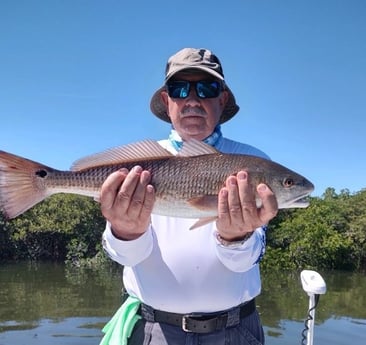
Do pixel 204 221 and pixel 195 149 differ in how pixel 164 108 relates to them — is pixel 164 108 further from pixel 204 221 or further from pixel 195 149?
pixel 204 221

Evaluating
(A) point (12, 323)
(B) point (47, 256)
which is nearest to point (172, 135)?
(A) point (12, 323)

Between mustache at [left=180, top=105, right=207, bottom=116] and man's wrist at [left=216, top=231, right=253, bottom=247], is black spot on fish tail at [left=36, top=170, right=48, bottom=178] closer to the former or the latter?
mustache at [left=180, top=105, right=207, bottom=116]

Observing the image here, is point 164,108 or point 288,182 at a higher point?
point 164,108

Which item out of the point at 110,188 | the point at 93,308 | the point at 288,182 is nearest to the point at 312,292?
the point at 288,182

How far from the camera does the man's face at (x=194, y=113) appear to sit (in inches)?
133

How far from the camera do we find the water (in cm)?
1436

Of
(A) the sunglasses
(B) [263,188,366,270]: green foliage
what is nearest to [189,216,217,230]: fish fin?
(A) the sunglasses

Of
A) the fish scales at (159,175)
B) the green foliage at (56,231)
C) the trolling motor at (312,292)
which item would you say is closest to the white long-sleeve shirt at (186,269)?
the fish scales at (159,175)

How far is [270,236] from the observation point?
1663 inches

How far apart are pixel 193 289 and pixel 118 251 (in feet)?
1.79

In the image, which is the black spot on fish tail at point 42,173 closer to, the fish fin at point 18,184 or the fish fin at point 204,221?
the fish fin at point 18,184

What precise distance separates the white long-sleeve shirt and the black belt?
45mm

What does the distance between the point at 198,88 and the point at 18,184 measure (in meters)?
1.42

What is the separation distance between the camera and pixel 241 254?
2.88 metres
